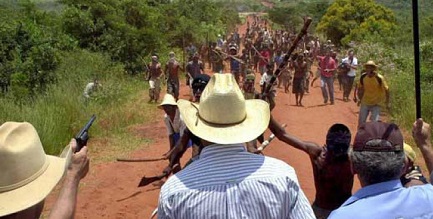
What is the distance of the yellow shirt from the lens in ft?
32.0

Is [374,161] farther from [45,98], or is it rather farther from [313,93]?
[313,93]

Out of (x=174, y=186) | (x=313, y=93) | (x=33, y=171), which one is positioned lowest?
(x=313, y=93)

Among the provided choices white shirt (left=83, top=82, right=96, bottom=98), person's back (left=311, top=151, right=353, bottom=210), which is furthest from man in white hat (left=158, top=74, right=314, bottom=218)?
white shirt (left=83, top=82, right=96, bottom=98)

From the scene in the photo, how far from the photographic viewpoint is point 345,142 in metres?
4.22

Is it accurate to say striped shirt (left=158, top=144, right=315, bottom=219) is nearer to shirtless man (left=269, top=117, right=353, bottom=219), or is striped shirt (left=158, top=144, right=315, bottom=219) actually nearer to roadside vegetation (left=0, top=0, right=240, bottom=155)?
shirtless man (left=269, top=117, right=353, bottom=219)

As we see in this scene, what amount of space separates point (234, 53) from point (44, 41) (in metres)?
5.48

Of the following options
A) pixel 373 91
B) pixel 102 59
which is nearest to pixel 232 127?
pixel 373 91

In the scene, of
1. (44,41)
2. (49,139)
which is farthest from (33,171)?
(44,41)

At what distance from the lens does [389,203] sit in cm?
242

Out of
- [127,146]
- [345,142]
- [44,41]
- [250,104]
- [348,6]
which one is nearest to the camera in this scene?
[250,104]

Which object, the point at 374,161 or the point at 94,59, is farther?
the point at 94,59

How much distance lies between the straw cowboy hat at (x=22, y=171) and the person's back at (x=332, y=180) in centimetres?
232

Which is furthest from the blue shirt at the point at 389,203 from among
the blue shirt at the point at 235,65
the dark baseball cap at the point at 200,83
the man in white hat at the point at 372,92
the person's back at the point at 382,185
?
the blue shirt at the point at 235,65

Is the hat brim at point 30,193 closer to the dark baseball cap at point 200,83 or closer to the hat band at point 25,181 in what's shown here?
the hat band at point 25,181
